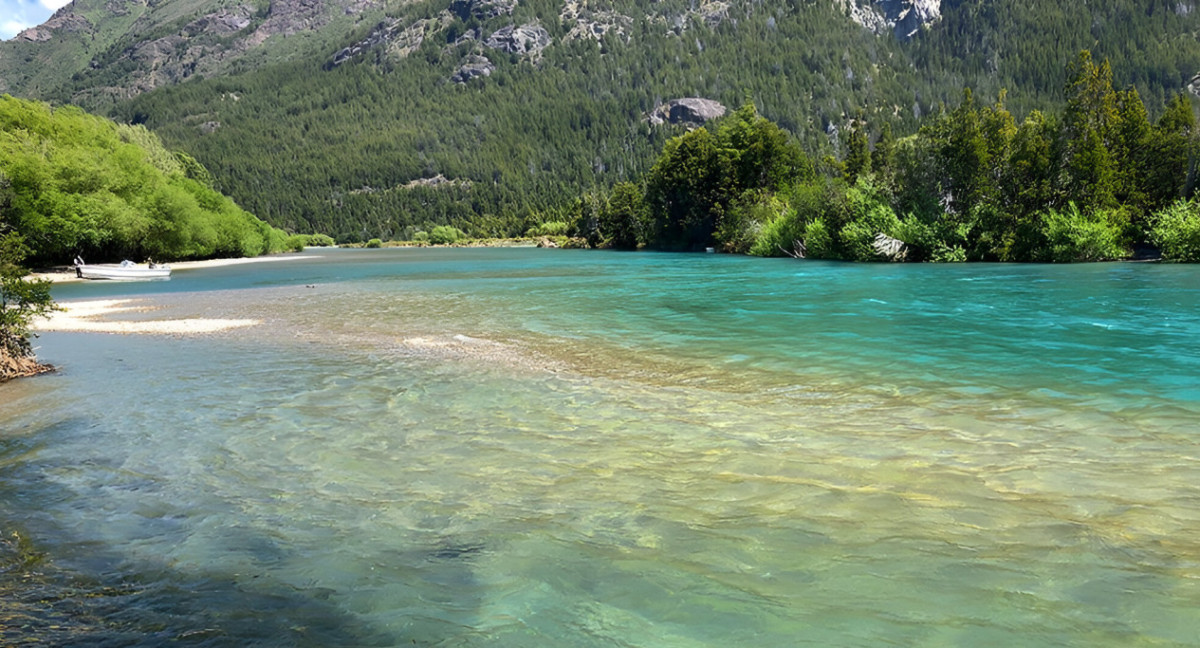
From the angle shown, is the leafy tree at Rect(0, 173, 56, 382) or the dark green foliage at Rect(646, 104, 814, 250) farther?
the dark green foliage at Rect(646, 104, 814, 250)

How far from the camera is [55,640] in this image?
17.0ft

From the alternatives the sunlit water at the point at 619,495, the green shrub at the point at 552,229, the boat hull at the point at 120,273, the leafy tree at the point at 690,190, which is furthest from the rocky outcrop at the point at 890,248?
the green shrub at the point at 552,229

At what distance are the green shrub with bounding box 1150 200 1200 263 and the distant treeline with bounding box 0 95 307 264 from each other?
8100cm

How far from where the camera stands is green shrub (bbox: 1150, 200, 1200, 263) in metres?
48.2

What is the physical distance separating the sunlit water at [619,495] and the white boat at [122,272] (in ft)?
163

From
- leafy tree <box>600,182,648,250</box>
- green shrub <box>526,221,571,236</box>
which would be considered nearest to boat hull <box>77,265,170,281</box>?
leafy tree <box>600,182,648,250</box>

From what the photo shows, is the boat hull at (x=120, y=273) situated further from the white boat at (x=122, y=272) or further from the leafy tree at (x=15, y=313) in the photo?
the leafy tree at (x=15, y=313)

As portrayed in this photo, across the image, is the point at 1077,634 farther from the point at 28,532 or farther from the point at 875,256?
the point at 875,256

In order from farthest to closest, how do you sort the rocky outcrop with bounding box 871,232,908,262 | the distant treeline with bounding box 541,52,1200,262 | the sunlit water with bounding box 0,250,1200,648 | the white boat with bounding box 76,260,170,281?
the rocky outcrop with bounding box 871,232,908,262 < the white boat with bounding box 76,260,170,281 < the distant treeline with bounding box 541,52,1200,262 < the sunlit water with bounding box 0,250,1200,648

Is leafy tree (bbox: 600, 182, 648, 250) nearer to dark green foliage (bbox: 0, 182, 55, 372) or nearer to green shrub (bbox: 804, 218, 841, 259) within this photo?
green shrub (bbox: 804, 218, 841, 259)

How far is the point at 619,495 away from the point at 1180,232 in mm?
57782

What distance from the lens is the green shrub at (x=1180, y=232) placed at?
158ft

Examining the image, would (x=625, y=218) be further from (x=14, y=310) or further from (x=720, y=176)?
(x=14, y=310)

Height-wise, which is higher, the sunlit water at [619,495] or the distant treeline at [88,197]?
the distant treeline at [88,197]
